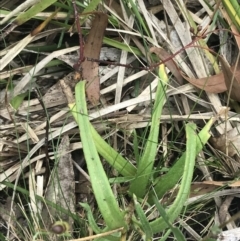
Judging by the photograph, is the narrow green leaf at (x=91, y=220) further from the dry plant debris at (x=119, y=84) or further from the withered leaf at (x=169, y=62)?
the withered leaf at (x=169, y=62)

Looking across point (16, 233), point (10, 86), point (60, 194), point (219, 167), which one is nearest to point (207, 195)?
point (219, 167)

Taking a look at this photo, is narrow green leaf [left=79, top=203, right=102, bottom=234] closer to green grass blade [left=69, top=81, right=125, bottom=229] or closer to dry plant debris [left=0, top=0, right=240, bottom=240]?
green grass blade [left=69, top=81, right=125, bottom=229]

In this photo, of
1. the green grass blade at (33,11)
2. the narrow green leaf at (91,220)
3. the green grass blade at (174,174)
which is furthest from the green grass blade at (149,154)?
the green grass blade at (33,11)

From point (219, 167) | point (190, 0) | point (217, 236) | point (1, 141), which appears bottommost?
point (217, 236)

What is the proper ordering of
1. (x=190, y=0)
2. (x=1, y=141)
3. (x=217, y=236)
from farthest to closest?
(x=190, y=0) → (x=1, y=141) → (x=217, y=236)

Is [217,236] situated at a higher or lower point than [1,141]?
lower

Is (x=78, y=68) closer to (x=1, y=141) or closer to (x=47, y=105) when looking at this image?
(x=47, y=105)

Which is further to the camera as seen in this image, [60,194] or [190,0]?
[190,0]

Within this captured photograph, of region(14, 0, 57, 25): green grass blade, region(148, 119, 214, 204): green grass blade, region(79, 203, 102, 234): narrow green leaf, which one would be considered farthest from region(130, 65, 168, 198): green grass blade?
Answer: region(14, 0, 57, 25): green grass blade
